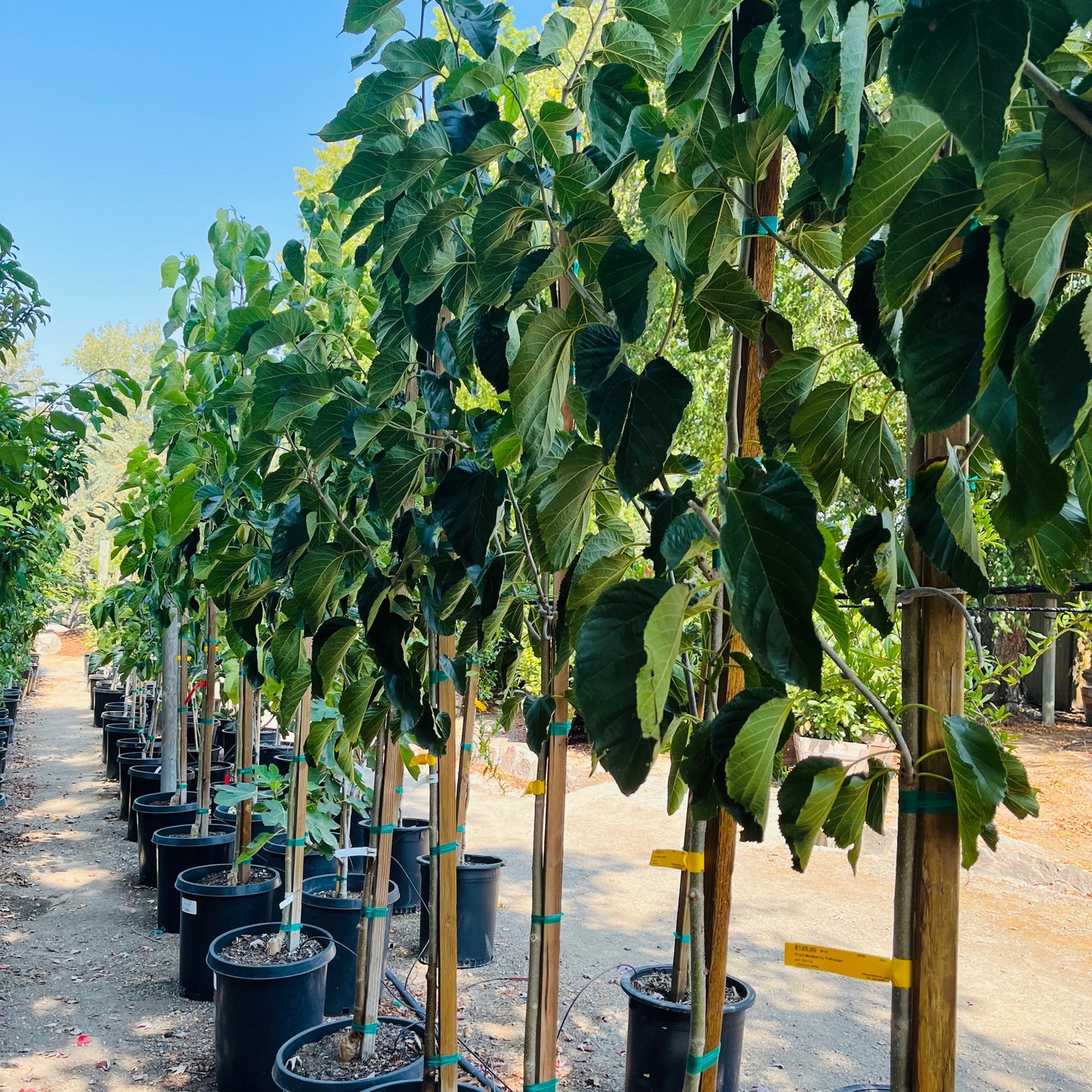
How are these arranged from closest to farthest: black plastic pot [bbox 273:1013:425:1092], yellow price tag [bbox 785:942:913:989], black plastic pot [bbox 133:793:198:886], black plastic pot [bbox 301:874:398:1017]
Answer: yellow price tag [bbox 785:942:913:989], black plastic pot [bbox 273:1013:425:1092], black plastic pot [bbox 301:874:398:1017], black plastic pot [bbox 133:793:198:886]

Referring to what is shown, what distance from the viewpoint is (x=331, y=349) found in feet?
8.07

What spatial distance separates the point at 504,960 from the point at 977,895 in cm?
264

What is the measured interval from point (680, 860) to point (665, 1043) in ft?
4.33

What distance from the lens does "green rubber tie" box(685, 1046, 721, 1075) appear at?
1127 millimetres

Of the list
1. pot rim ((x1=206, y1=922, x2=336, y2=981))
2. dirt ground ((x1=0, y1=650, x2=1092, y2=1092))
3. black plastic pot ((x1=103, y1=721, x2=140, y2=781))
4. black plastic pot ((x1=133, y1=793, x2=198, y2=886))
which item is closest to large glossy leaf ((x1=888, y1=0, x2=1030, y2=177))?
pot rim ((x1=206, y1=922, x2=336, y2=981))

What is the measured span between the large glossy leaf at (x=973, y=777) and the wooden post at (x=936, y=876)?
44mm

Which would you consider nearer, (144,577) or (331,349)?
(331,349)

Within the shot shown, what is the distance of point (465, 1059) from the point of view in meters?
2.92

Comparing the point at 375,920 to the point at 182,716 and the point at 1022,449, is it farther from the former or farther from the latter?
the point at 182,716

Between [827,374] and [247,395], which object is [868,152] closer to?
[247,395]

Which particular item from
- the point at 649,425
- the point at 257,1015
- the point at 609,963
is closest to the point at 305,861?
the point at 609,963

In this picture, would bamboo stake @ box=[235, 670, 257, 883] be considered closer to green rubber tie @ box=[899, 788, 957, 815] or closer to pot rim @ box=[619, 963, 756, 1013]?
pot rim @ box=[619, 963, 756, 1013]

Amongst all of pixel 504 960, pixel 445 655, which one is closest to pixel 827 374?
pixel 504 960

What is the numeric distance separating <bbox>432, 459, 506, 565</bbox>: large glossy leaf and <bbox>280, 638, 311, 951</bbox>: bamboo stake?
63.4 inches
